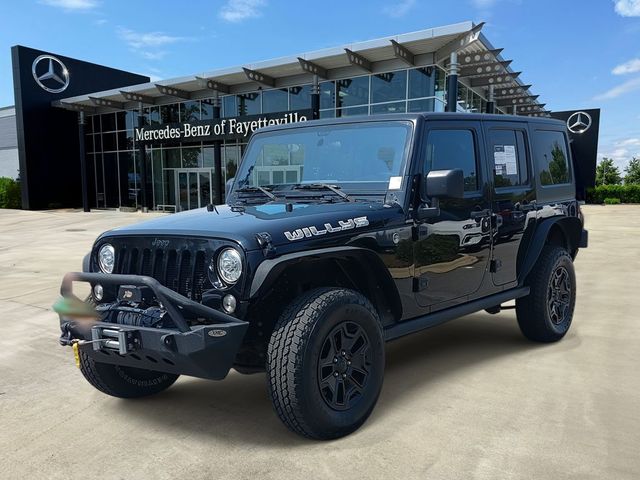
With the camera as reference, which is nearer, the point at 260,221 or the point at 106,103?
the point at 260,221

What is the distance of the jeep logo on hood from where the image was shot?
9.68ft

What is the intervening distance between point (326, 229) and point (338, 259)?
247 mm

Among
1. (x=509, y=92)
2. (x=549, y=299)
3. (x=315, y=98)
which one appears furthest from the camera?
(x=509, y=92)

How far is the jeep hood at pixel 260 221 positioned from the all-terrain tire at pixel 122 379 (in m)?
0.89

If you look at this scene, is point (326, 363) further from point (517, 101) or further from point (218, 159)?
point (517, 101)

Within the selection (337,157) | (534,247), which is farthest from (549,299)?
(337,157)

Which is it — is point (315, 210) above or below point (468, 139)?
below

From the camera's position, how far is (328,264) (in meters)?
3.30

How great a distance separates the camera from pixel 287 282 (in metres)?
3.15

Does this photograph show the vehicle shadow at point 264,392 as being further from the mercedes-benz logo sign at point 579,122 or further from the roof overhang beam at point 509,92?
the mercedes-benz logo sign at point 579,122

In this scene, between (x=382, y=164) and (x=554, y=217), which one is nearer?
(x=382, y=164)

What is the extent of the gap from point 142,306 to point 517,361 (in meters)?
3.09

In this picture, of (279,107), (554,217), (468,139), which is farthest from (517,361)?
(279,107)

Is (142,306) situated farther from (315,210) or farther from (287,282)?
(315,210)
